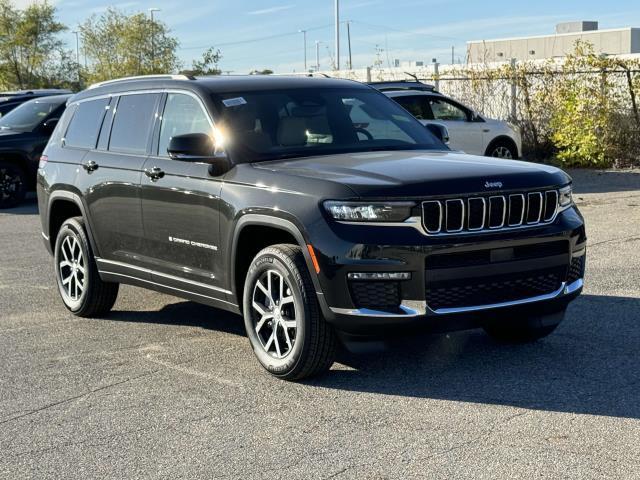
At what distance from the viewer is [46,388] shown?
6344 millimetres

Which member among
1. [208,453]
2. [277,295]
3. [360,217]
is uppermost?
[360,217]

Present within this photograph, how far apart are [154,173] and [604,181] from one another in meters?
12.0

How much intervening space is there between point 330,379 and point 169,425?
1.16 meters

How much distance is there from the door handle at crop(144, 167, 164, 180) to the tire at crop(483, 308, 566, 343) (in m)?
2.41

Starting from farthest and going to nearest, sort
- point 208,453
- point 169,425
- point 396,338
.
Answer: point 396,338, point 169,425, point 208,453

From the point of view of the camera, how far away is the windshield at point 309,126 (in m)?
6.90

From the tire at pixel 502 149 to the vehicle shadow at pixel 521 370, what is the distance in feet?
35.0

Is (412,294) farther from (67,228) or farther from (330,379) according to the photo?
(67,228)

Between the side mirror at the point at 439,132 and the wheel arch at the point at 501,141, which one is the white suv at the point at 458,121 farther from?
the side mirror at the point at 439,132

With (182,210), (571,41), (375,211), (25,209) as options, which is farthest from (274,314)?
(571,41)

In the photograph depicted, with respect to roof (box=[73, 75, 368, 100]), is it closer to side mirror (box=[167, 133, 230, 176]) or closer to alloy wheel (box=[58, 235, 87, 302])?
side mirror (box=[167, 133, 230, 176])

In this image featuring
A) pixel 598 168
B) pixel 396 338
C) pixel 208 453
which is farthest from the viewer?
pixel 598 168

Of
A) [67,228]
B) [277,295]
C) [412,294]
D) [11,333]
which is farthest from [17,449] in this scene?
[67,228]

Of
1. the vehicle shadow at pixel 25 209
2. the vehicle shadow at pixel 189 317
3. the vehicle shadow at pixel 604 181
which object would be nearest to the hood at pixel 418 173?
the vehicle shadow at pixel 189 317
